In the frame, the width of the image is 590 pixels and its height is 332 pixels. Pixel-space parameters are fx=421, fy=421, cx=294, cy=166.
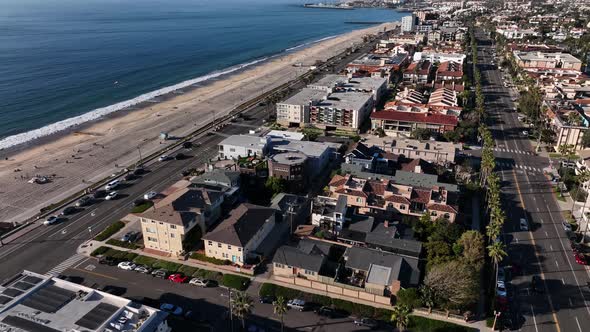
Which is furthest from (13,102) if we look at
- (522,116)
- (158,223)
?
(522,116)

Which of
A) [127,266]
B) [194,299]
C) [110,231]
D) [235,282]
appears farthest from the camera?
[110,231]

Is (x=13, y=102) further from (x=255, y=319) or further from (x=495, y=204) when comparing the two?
(x=495, y=204)

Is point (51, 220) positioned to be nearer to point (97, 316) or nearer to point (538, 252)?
point (97, 316)

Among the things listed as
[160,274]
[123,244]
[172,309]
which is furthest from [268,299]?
[123,244]

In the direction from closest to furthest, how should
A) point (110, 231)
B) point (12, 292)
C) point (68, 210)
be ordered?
1. point (12, 292)
2. point (110, 231)
3. point (68, 210)

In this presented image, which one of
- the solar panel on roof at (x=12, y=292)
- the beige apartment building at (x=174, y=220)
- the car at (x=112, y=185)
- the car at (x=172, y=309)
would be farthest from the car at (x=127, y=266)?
the car at (x=112, y=185)
